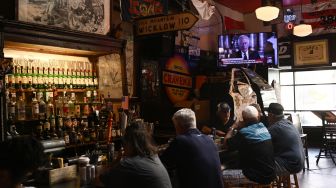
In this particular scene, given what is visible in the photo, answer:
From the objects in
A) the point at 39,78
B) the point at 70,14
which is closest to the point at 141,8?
the point at 70,14

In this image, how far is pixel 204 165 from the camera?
331 cm

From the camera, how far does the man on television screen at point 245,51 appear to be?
9336mm

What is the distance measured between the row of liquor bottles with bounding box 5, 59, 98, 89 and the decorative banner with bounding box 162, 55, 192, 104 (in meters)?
2.31

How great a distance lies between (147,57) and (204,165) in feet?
13.6

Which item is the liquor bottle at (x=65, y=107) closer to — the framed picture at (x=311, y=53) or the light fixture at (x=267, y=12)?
the light fixture at (x=267, y=12)

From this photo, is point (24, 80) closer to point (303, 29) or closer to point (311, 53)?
point (303, 29)

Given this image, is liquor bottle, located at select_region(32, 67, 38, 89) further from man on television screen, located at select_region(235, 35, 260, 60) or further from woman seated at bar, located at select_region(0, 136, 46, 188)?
man on television screen, located at select_region(235, 35, 260, 60)

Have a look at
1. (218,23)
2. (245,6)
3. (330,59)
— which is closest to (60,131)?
(218,23)

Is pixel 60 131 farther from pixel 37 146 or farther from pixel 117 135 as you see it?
pixel 37 146

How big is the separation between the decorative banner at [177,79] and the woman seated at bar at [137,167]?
491 centimetres

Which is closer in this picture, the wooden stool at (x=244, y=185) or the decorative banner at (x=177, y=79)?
the wooden stool at (x=244, y=185)

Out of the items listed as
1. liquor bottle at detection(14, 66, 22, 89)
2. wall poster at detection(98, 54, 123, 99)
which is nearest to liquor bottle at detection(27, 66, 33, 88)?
liquor bottle at detection(14, 66, 22, 89)

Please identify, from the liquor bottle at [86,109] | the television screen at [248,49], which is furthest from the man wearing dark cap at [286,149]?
the television screen at [248,49]

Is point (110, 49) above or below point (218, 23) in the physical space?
below
